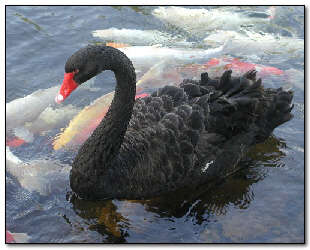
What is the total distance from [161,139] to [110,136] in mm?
419

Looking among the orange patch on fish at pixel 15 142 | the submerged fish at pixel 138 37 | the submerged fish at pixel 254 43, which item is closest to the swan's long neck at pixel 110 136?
the orange patch on fish at pixel 15 142

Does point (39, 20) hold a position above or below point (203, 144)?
above

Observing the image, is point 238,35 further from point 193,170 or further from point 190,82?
point 193,170

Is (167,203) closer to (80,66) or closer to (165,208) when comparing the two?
(165,208)

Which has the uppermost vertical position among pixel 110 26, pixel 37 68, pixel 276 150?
pixel 110 26

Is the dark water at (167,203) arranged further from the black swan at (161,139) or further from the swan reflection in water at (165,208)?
the black swan at (161,139)

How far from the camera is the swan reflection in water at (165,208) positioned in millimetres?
3791

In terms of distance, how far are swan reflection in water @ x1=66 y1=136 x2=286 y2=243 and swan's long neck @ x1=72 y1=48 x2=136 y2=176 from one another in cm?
34

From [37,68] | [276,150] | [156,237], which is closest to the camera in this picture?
[156,237]

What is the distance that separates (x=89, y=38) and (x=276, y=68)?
247 centimetres

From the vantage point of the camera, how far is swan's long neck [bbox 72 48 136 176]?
3713 millimetres

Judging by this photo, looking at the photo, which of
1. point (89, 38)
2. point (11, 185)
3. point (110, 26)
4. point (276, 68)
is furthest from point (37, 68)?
point (276, 68)

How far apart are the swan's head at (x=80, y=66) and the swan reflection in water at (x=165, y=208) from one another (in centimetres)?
108

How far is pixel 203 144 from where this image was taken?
13.4ft
